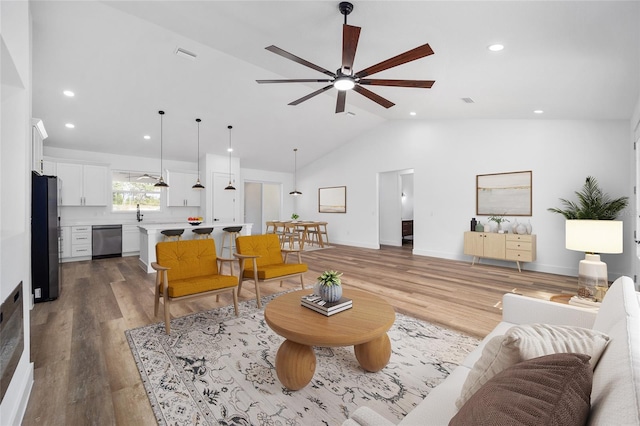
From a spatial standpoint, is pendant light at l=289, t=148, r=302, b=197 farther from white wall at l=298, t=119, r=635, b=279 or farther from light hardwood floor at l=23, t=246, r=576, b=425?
light hardwood floor at l=23, t=246, r=576, b=425

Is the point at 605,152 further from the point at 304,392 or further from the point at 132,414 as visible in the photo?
the point at 132,414

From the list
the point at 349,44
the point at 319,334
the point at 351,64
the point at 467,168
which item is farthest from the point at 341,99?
the point at 467,168

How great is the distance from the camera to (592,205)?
14.8 feet

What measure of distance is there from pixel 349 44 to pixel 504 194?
492cm

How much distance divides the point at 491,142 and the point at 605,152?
1688 millimetres

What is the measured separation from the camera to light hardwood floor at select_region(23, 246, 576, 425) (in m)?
1.81

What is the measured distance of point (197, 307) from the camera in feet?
11.1

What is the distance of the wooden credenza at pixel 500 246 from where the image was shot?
16.8 feet

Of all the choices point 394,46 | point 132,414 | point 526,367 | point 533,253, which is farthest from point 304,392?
point 533,253

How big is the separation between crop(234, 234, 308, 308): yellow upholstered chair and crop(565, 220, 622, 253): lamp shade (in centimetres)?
268

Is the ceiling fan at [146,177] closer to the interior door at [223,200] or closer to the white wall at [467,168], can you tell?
the interior door at [223,200]

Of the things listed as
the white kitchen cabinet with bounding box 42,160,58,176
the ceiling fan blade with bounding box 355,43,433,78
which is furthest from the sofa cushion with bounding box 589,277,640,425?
the white kitchen cabinet with bounding box 42,160,58,176

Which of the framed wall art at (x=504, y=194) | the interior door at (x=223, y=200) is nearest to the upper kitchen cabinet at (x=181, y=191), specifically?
the interior door at (x=223, y=200)

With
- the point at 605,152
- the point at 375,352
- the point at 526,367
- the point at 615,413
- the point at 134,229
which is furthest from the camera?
the point at 134,229
